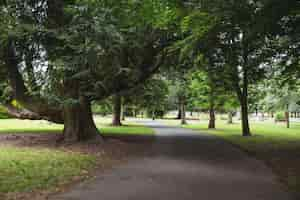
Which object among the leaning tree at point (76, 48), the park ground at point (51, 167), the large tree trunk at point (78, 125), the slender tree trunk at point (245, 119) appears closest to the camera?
the park ground at point (51, 167)

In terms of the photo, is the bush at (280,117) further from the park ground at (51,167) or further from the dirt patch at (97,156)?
the park ground at (51,167)

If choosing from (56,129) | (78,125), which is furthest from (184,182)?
(56,129)

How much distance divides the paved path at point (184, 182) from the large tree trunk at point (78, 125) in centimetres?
581

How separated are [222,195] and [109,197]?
225 cm

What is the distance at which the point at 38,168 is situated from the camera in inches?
356

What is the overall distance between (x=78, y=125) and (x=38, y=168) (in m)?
7.14

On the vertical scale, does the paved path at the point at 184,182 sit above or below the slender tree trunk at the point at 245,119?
below

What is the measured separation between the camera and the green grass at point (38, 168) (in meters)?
7.14

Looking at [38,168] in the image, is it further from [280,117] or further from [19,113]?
[280,117]

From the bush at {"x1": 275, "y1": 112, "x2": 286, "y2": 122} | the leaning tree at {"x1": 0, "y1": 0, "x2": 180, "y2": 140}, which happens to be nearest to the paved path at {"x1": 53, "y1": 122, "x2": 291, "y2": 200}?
the leaning tree at {"x1": 0, "y1": 0, "x2": 180, "y2": 140}

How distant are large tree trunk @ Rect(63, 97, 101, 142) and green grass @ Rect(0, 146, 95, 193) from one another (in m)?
3.31

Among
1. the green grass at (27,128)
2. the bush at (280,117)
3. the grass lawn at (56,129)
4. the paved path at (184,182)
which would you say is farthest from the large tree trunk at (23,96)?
the bush at (280,117)

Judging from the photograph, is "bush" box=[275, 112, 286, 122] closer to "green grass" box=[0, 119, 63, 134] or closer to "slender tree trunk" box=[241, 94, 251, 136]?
"slender tree trunk" box=[241, 94, 251, 136]

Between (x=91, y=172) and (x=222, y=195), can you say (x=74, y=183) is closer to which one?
(x=91, y=172)
